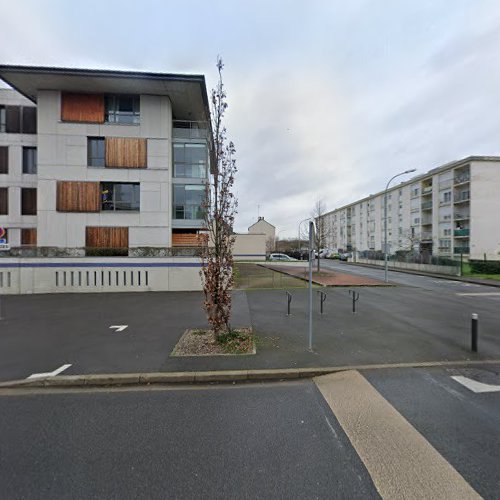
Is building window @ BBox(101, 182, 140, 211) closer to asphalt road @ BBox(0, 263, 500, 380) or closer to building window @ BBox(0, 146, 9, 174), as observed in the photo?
building window @ BBox(0, 146, 9, 174)

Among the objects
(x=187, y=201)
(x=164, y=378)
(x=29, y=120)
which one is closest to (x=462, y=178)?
(x=187, y=201)

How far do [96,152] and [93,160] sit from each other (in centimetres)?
56

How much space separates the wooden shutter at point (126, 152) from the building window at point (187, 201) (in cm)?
287

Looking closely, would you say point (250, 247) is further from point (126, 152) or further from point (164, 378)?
point (164, 378)

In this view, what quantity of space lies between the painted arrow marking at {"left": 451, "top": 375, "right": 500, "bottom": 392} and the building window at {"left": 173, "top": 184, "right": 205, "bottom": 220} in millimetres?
16845

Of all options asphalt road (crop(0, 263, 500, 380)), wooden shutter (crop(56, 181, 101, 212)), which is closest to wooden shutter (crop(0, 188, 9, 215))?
wooden shutter (crop(56, 181, 101, 212))

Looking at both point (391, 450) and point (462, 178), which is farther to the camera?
point (462, 178)

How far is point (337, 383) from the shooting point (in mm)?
4070

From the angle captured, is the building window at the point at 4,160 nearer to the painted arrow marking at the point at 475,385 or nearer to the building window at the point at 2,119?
the building window at the point at 2,119

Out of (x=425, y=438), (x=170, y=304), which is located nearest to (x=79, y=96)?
(x=170, y=304)

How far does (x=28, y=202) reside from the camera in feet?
60.7

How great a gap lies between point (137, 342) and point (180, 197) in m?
14.6

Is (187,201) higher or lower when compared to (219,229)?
higher

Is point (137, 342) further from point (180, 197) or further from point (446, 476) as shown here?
point (180, 197)
